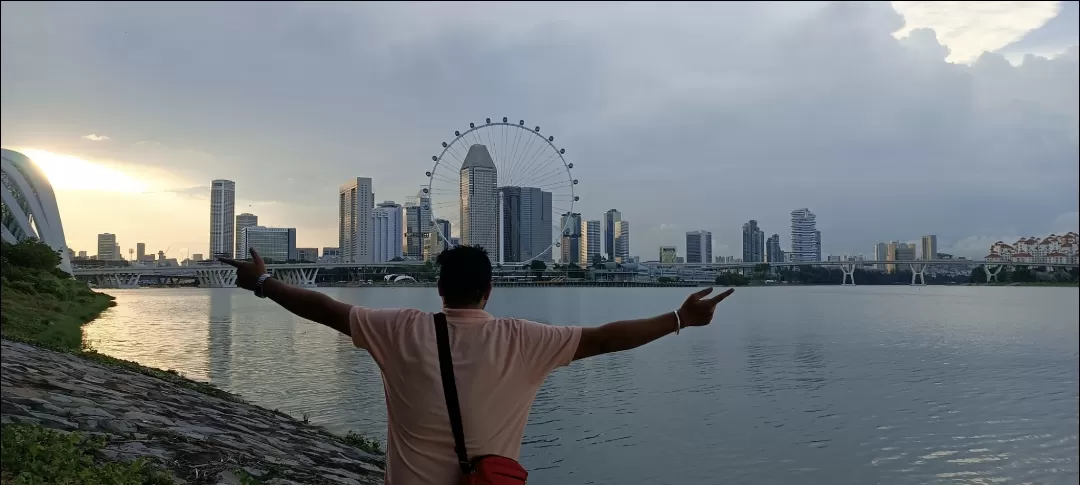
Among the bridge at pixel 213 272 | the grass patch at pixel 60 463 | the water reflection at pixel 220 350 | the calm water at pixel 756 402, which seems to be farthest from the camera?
the bridge at pixel 213 272

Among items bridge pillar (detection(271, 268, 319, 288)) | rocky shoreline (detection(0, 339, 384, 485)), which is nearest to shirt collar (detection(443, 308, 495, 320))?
rocky shoreline (detection(0, 339, 384, 485))

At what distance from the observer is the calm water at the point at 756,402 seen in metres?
10.1

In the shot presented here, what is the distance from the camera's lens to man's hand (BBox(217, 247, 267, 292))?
8.98 ft

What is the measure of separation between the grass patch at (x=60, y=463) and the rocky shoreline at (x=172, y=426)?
201 millimetres

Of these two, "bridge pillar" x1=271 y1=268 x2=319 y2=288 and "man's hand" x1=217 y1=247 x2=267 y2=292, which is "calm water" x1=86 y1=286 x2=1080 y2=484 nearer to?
"man's hand" x1=217 y1=247 x2=267 y2=292

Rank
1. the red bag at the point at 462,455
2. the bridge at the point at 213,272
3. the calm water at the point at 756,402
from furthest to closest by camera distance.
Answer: the bridge at the point at 213,272 → the calm water at the point at 756,402 → the red bag at the point at 462,455

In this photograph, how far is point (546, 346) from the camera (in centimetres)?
234

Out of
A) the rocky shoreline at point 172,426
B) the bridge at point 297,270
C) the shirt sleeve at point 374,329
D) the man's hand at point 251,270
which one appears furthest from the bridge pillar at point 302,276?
the shirt sleeve at point 374,329

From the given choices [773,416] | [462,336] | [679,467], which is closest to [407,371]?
[462,336]

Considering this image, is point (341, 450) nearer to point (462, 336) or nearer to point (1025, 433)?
point (462, 336)

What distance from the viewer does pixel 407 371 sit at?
7.52 feet

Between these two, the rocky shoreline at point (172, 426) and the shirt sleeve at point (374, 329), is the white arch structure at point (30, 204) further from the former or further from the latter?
the shirt sleeve at point (374, 329)

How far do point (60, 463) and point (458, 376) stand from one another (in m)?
3.71

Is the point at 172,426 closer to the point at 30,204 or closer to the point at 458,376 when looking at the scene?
the point at 458,376
